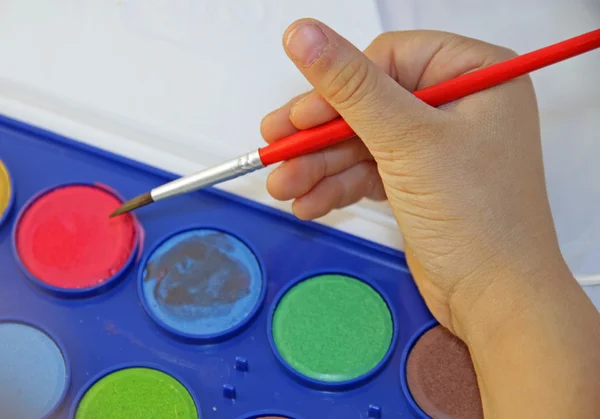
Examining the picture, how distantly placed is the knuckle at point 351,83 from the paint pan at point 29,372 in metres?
0.36

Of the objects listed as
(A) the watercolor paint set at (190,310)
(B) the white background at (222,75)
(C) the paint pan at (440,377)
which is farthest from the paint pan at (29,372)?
(C) the paint pan at (440,377)

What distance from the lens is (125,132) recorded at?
898mm

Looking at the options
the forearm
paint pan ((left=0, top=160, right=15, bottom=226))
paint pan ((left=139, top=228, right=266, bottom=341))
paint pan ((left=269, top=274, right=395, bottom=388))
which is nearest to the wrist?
the forearm

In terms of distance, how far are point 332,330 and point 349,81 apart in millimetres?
279

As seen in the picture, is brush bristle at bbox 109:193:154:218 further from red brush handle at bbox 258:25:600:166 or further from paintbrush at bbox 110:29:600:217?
red brush handle at bbox 258:25:600:166

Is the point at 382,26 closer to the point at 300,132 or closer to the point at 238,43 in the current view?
the point at 238,43

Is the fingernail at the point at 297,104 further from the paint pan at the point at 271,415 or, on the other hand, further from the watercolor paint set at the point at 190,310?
the paint pan at the point at 271,415

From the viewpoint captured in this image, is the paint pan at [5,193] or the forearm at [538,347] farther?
the paint pan at [5,193]

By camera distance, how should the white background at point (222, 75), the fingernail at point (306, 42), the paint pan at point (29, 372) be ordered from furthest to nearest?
the white background at point (222, 75) → the paint pan at point (29, 372) → the fingernail at point (306, 42)

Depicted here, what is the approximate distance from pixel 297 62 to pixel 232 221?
0.93 ft

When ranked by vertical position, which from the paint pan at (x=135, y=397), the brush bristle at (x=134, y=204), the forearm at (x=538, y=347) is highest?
the brush bristle at (x=134, y=204)

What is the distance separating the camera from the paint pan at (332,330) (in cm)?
78

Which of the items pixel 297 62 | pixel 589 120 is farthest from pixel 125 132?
pixel 589 120

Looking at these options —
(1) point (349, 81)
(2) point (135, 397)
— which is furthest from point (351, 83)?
(2) point (135, 397)
